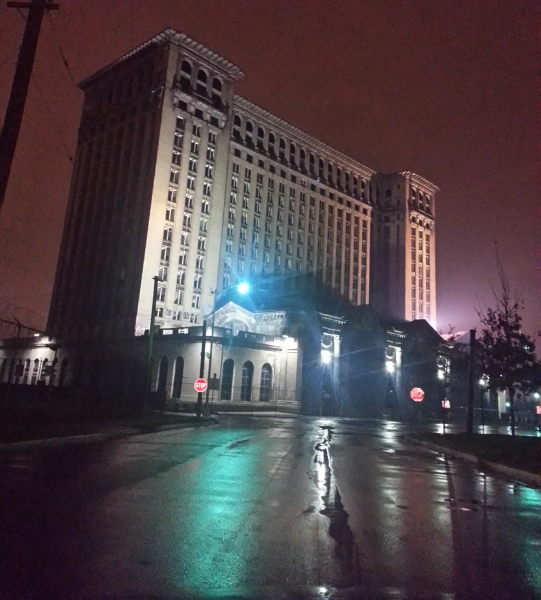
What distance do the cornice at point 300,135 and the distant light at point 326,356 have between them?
49.9 m

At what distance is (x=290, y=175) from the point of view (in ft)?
322

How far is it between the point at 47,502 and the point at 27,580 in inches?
140

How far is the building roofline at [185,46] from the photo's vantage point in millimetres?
→ 80812

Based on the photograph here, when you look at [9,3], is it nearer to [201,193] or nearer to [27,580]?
[27,580]

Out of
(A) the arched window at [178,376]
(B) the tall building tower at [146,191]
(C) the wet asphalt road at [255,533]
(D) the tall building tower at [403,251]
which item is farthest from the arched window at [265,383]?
(D) the tall building tower at [403,251]

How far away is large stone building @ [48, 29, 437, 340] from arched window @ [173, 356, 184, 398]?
1347 centimetres

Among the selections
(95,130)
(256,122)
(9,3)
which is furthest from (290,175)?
(9,3)

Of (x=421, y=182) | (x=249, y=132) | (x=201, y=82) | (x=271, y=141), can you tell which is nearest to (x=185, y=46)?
(x=201, y=82)

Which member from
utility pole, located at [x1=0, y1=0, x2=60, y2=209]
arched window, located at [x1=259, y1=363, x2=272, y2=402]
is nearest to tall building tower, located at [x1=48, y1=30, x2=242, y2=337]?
arched window, located at [x1=259, y1=363, x2=272, y2=402]

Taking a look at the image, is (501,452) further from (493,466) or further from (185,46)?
(185,46)

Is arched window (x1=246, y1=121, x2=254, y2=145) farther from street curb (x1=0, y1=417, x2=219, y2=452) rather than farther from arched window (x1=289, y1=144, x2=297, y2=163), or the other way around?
street curb (x1=0, y1=417, x2=219, y2=452)

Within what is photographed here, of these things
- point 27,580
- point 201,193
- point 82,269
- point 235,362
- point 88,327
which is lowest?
point 27,580

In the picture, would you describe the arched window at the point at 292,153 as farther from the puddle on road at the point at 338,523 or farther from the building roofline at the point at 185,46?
the puddle on road at the point at 338,523

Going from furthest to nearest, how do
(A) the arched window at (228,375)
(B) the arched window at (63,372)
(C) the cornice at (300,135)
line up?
(C) the cornice at (300,135) → (A) the arched window at (228,375) → (B) the arched window at (63,372)
